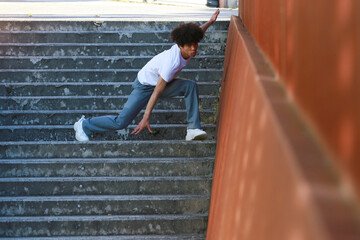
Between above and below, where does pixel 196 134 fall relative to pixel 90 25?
below

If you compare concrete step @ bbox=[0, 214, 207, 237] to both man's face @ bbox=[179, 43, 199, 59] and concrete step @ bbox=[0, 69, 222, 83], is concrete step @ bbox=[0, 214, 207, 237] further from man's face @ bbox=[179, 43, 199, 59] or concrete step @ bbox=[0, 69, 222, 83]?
concrete step @ bbox=[0, 69, 222, 83]

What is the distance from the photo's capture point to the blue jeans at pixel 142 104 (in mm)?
5887

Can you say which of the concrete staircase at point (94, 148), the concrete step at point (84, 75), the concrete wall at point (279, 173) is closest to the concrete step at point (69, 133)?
the concrete staircase at point (94, 148)

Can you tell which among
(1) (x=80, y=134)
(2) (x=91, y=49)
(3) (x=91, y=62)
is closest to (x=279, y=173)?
(1) (x=80, y=134)

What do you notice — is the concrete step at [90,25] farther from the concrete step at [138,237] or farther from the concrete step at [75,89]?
the concrete step at [138,237]

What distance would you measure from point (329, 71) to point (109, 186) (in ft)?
14.2

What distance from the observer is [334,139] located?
1518 millimetres

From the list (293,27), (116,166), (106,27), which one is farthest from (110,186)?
(293,27)

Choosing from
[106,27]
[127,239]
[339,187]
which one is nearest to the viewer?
[339,187]

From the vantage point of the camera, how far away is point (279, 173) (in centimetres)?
174

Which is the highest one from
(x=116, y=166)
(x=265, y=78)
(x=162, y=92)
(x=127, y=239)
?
(x=265, y=78)

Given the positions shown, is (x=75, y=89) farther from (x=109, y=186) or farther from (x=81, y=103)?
(x=109, y=186)

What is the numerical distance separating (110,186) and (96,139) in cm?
80

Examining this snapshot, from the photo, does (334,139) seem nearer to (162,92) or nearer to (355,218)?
(355,218)
